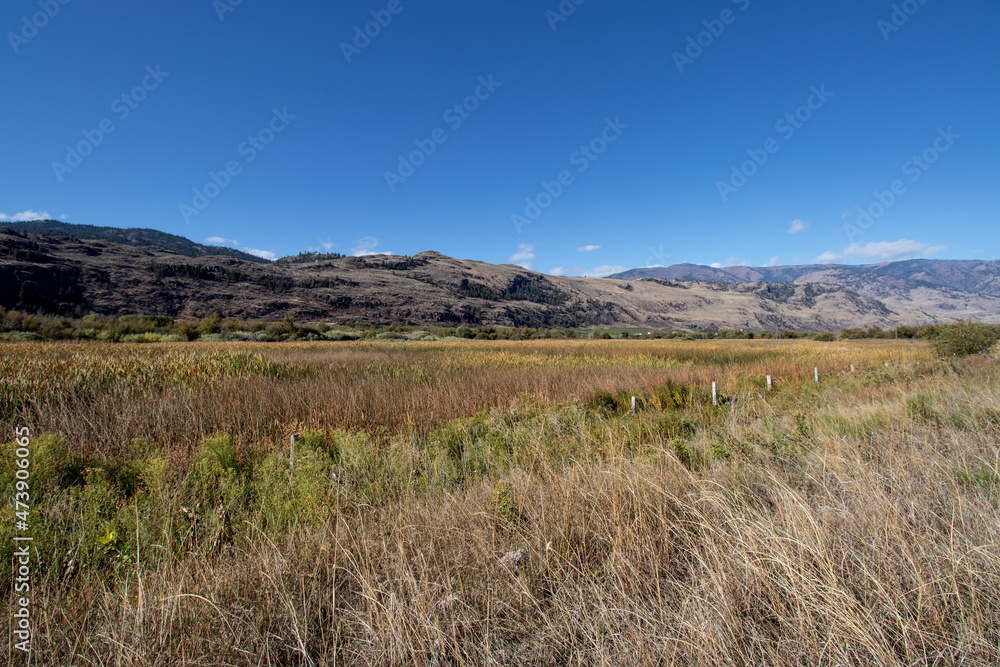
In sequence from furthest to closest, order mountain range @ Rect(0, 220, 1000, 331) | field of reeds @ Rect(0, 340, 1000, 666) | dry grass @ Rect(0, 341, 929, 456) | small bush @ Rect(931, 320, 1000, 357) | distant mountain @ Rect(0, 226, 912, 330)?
mountain range @ Rect(0, 220, 1000, 331), distant mountain @ Rect(0, 226, 912, 330), small bush @ Rect(931, 320, 1000, 357), dry grass @ Rect(0, 341, 929, 456), field of reeds @ Rect(0, 340, 1000, 666)

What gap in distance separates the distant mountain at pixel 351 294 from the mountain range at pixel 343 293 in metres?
0.35

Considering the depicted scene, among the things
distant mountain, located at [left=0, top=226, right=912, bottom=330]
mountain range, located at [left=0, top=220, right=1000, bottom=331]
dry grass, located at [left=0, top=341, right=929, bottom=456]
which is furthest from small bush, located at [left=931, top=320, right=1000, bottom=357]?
distant mountain, located at [left=0, top=226, right=912, bottom=330]

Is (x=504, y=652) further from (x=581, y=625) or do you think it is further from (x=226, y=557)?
(x=226, y=557)

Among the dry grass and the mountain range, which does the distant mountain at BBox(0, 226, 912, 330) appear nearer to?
the mountain range

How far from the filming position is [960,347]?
19266 mm

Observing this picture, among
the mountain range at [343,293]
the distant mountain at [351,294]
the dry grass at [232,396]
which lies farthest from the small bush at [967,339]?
the distant mountain at [351,294]

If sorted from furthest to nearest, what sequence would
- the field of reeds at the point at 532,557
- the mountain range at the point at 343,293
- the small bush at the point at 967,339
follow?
the mountain range at the point at 343,293 → the small bush at the point at 967,339 → the field of reeds at the point at 532,557

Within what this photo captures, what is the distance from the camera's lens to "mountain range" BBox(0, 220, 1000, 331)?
7100cm

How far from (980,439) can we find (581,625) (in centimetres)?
565

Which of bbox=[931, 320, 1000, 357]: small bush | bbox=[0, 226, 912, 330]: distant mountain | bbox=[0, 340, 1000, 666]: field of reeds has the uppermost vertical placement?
bbox=[0, 226, 912, 330]: distant mountain

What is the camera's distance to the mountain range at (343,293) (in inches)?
2795

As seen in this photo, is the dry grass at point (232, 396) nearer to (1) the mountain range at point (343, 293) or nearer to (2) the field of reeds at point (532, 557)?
(2) the field of reeds at point (532, 557)

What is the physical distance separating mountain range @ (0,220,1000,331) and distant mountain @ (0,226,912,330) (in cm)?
35

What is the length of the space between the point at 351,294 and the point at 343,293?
192 centimetres
